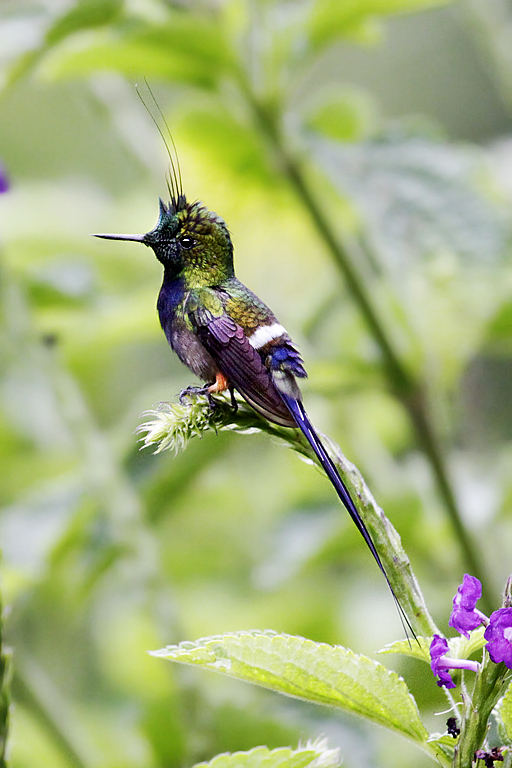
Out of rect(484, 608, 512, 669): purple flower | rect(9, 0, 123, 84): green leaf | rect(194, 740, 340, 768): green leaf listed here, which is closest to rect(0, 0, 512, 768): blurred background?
rect(9, 0, 123, 84): green leaf

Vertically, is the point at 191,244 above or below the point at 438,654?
above

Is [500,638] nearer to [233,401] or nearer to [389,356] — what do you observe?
[233,401]

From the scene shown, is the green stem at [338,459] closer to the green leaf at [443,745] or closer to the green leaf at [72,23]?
the green leaf at [443,745]

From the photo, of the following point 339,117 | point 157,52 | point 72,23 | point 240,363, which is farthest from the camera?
point 339,117

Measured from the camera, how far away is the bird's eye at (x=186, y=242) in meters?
0.54

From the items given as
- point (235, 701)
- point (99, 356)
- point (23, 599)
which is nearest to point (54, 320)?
point (99, 356)

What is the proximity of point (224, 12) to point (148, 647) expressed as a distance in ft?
3.21

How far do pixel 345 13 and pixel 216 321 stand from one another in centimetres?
74

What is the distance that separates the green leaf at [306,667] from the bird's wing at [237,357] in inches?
4.6

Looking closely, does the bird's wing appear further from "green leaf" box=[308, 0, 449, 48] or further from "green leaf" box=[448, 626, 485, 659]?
"green leaf" box=[308, 0, 449, 48]

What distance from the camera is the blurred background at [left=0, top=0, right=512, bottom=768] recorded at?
3.53 ft

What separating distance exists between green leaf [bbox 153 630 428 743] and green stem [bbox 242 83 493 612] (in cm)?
62

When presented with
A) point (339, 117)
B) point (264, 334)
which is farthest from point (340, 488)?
point (339, 117)

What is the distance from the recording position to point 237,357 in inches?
20.0
